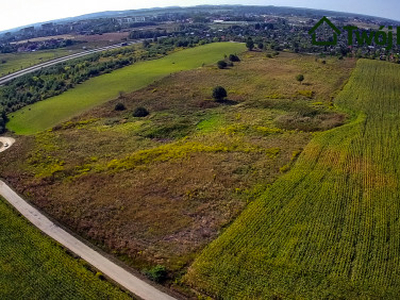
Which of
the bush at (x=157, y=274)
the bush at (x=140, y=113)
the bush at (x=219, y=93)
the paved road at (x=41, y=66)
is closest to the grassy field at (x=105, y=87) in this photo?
the bush at (x=140, y=113)

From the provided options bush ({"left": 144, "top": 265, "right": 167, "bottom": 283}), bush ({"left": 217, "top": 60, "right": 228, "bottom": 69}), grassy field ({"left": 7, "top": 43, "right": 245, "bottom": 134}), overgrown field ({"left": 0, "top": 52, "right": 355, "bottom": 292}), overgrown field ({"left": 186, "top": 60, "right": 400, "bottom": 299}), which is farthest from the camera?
bush ({"left": 217, "top": 60, "right": 228, "bottom": 69})

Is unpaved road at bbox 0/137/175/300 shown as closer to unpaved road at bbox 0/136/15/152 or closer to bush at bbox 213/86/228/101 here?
unpaved road at bbox 0/136/15/152

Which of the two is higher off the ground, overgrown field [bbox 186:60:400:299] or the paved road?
the paved road

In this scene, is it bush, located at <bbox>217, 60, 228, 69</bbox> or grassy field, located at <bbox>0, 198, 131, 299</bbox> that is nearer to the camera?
grassy field, located at <bbox>0, 198, 131, 299</bbox>

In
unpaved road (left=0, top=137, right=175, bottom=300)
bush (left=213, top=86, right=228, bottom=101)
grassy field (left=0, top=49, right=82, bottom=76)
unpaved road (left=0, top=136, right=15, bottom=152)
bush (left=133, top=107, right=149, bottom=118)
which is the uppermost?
grassy field (left=0, top=49, right=82, bottom=76)

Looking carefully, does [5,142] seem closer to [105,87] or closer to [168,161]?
[168,161]

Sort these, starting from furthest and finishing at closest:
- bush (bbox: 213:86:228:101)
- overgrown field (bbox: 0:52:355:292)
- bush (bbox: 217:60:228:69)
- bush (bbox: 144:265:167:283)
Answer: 1. bush (bbox: 217:60:228:69)
2. bush (bbox: 213:86:228:101)
3. overgrown field (bbox: 0:52:355:292)
4. bush (bbox: 144:265:167:283)

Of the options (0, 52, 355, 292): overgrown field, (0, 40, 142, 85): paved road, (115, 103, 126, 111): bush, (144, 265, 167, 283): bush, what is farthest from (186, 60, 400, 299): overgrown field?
(0, 40, 142, 85): paved road
